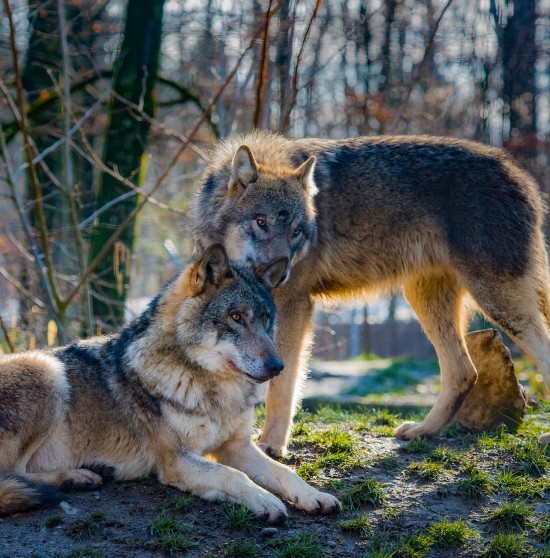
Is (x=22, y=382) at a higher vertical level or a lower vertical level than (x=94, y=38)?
lower

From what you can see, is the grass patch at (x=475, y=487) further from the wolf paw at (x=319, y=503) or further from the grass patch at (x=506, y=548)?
the wolf paw at (x=319, y=503)

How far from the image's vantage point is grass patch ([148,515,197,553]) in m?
3.68

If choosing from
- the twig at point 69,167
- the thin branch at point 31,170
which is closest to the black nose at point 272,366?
the thin branch at point 31,170

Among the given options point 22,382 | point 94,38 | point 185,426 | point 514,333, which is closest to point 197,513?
point 185,426

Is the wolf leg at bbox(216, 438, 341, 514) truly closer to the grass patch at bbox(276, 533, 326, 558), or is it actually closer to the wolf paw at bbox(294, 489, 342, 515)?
the wolf paw at bbox(294, 489, 342, 515)

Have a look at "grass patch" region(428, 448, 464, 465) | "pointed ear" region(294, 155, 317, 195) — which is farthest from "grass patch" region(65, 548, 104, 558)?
"pointed ear" region(294, 155, 317, 195)

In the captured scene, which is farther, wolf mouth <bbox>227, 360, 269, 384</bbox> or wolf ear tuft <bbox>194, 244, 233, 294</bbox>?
wolf ear tuft <bbox>194, 244, 233, 294</bbox>

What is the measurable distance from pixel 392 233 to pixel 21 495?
3311mm

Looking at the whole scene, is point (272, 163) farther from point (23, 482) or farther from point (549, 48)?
point (549, 48)

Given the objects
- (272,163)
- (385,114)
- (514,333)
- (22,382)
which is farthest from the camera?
(385,114)

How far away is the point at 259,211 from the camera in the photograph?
212 inches

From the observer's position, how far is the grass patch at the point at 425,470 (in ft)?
15.6

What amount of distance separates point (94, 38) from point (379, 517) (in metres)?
11.0

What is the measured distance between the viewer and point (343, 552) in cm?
379
